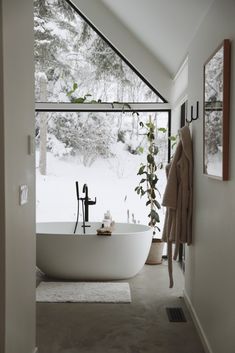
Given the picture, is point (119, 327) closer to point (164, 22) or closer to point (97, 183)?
point (97, 183)

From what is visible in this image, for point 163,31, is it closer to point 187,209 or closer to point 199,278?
point 187,209

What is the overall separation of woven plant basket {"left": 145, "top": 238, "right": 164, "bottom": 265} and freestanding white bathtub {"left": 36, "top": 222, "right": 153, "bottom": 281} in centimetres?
77

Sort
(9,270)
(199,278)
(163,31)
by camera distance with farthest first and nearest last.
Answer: (163,31) → (199,278) → (9,270)

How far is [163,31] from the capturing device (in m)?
A: 4.27

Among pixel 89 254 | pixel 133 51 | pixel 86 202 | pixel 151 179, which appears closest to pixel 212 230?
pixel 89 254

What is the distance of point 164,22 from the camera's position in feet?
13.1

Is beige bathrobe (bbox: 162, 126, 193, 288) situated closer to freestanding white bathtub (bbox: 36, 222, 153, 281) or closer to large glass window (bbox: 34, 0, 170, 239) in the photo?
freestanding white bathtub (bbox: 36, 222, 153, 281)

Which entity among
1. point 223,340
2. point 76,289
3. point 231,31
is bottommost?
point 76,289

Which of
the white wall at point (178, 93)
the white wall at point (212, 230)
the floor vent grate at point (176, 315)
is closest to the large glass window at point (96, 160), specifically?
the white wall at point (178, 93)

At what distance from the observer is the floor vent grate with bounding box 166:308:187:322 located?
3.56 metres

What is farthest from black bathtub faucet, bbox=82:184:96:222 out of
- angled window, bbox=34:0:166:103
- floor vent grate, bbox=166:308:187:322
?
floor vent grate, bbox=166:308:187:322

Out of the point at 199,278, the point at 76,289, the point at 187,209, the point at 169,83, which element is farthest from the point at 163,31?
the point at 76,289

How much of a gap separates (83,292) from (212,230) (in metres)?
1.98

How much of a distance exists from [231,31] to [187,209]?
176 centimetres
